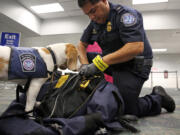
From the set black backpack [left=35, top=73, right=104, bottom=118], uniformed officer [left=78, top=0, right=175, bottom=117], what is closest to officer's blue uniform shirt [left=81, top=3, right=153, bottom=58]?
uniformed officer [left=78, top=0, right=175, bottom=117]

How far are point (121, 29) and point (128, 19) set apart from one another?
0.26ft

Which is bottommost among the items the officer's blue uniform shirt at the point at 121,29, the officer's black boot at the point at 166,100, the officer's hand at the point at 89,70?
the officer's black boot at the point at 166,100

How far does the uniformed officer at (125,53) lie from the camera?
1015mm

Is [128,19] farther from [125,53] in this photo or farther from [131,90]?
[131,90]

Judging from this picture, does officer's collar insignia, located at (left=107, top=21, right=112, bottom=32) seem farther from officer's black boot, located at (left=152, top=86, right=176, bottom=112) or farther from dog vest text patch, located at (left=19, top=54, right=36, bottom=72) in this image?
officer's black boot, located at (left=152, top=86, right=176, bottom=112)

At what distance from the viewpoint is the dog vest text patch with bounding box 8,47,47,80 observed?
2.88 ft

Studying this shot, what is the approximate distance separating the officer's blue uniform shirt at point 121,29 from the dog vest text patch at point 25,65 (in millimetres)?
541

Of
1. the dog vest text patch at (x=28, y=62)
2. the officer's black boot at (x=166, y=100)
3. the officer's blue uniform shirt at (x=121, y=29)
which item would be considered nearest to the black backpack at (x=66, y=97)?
the dog vest text patch at (x=28, y=62)

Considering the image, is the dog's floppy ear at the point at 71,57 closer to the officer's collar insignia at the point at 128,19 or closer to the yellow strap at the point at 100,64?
the yellow strap at the point at 100,64

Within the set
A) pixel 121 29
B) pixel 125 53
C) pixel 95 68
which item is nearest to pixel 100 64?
pixel 95 68

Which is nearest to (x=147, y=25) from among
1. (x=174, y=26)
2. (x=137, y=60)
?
(x=174, y=26)

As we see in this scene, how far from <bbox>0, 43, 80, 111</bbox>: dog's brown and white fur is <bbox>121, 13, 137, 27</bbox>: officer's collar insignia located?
1.39 feet

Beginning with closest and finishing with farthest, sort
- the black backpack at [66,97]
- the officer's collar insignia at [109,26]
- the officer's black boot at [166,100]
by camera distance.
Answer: the black backpack at [66,97]
the officer's collar insignia at [109,26]
the officer's black boot at [166,100]

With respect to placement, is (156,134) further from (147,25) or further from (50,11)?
(50,11)
